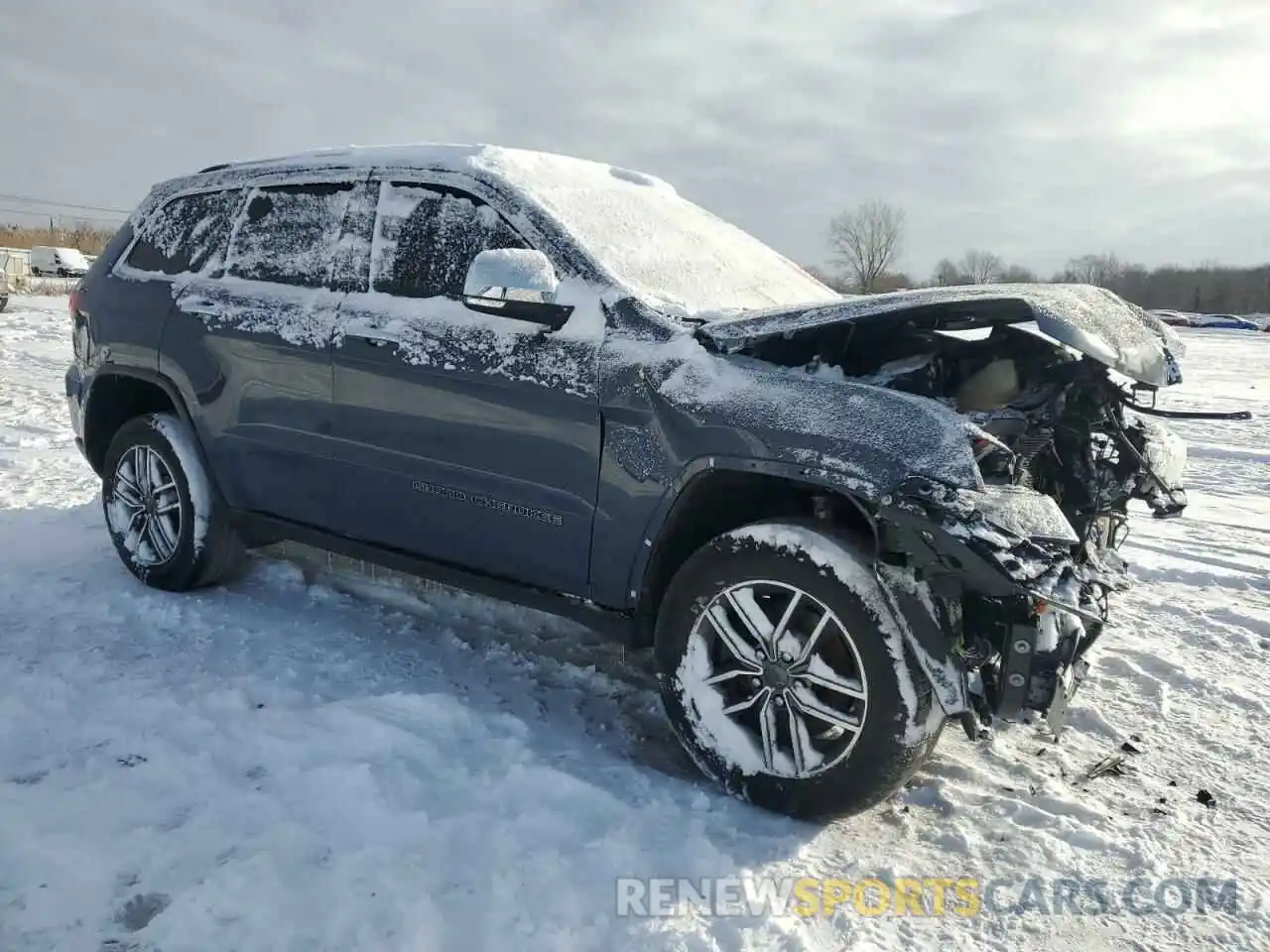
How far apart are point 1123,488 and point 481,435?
2193 millimetres

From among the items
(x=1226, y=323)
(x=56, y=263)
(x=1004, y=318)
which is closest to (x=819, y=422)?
(x=1004, y=318)

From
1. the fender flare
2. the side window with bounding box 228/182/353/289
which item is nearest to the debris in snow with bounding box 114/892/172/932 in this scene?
the fender flare

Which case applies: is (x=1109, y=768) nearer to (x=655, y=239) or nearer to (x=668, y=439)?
(x=668, y=439)

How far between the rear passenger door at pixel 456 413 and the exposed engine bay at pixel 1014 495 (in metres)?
0.68

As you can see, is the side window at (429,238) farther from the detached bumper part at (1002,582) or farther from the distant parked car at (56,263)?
the distant parked car at (56,263)

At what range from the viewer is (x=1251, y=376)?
19.5 m

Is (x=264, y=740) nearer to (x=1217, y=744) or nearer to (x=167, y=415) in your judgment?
(x=167, y=415)

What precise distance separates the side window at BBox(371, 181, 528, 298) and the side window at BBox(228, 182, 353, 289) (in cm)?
26

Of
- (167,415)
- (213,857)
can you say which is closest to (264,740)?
(213,857)

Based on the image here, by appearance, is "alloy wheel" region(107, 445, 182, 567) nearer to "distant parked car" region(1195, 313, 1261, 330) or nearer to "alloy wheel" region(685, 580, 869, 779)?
"alloy wheel" region(685, 580, 869, 779)

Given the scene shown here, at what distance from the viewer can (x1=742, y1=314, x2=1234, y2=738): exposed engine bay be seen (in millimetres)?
2293

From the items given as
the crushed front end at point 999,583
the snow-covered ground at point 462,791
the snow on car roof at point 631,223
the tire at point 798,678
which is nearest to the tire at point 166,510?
the snow-covered ground at point 462,791

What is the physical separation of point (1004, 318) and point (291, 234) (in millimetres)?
2802

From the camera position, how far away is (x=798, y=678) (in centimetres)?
256
